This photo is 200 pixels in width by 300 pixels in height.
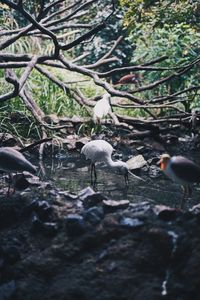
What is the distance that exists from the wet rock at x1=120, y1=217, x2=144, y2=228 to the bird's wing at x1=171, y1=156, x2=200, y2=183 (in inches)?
32.2

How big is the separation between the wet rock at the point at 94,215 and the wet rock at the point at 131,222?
199 millimetres

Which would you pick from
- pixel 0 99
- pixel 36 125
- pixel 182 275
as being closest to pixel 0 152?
pixel 0 99

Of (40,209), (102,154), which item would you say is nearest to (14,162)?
(40,209)

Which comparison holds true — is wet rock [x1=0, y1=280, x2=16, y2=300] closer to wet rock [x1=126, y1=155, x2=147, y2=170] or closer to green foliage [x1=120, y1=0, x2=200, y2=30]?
wet rock [x1=126, y1=155, x2=147, y2=170]

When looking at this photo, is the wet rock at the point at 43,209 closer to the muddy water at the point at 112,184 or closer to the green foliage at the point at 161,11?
the muddy water at the point at 112,184

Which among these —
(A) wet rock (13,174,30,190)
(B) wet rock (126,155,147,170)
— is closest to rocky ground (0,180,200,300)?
(A) wet rock (13,174,30,190)

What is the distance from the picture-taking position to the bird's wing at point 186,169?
4660 mm

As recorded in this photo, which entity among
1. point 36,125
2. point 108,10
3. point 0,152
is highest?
point 108,10

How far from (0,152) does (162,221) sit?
1957 mm

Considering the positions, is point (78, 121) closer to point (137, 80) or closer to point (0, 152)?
point (0, 152)

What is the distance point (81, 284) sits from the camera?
3.53 metres

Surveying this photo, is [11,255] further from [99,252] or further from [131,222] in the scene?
[131,222]

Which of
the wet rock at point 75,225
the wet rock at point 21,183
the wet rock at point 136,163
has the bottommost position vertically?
the wet rock at point 136,163

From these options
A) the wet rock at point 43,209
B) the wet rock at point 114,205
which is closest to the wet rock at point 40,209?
the wet rock at point 43,209
